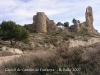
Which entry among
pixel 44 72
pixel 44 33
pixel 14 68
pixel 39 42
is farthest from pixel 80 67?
pixel 44 33

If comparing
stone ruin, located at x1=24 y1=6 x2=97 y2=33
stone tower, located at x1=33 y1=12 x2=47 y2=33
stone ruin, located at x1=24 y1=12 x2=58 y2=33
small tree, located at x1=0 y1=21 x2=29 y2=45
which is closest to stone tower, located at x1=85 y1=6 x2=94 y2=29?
stone ruin, located at x1=24 y1=6 x2=97 y2=33

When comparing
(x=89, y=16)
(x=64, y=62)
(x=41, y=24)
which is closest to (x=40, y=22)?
(x=41, y=24)

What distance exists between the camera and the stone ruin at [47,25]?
46406 millimetres

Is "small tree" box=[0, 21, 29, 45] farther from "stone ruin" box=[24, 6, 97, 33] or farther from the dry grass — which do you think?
the dry grass

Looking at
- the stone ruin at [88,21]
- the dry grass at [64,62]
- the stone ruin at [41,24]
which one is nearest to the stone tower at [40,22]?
the stone ruin at [41,24]

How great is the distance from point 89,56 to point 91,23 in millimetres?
48382

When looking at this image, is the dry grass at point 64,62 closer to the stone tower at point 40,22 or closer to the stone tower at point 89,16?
the stone tower at point 40,22

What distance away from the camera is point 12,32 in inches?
1305

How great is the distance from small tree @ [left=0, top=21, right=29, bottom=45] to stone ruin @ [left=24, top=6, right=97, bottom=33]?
1215 cm

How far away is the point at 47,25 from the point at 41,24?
2199 mm

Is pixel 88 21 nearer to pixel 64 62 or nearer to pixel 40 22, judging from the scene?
pixel 40 22

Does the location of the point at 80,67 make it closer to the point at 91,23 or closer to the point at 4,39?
the point at 4,39

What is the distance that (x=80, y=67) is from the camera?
19.8 feet

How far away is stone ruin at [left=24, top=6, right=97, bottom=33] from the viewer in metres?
46.4
